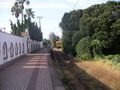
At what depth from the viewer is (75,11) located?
68.6 metres

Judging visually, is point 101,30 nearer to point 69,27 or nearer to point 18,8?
point 69,27

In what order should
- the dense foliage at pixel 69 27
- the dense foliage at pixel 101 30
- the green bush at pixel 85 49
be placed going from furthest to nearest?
the dense foliage at pixel 69 27
the green bush at pixel 85 49
the dense foliage at pixel 101 30

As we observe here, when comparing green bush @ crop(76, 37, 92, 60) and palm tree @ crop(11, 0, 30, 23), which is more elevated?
palm tree @ crop(11, 0, 30, 23)

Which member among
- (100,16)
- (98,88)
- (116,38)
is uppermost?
(100,16)

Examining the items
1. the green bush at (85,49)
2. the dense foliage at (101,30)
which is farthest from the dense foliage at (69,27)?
the green bush at (85,49)

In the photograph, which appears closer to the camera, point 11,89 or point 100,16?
point 11,89

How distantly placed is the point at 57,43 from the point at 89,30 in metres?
50.8

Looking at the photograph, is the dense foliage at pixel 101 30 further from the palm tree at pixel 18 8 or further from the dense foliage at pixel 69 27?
the palm tree at pixel 18 8

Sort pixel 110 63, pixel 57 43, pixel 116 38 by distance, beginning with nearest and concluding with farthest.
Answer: pixel 110 63 < pixel 116 38 < pixel 57 43

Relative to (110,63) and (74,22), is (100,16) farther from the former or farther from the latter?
(74,22)

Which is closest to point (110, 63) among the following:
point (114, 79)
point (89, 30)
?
point (114, 79)

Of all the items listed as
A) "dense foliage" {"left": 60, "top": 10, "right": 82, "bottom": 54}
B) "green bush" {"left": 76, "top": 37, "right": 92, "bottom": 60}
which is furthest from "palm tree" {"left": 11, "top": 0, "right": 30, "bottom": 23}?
"green bush" {"left": 76, "top": 37, "right": 92, "bottom": 60}

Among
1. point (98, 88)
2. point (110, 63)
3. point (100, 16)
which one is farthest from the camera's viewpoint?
point (100, 16)

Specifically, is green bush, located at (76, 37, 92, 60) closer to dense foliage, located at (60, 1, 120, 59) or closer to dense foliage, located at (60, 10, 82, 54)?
dense foliage, located at (60, 1, 120, 59)
